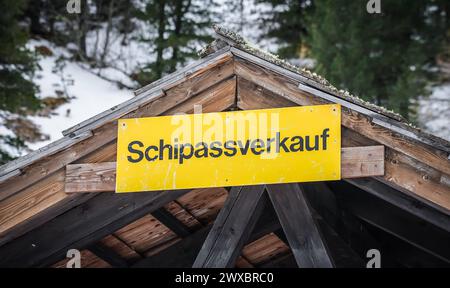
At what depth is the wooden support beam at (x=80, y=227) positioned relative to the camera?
6605 mm

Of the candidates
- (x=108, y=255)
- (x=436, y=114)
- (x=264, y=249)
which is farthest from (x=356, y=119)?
(x=436, y=114)

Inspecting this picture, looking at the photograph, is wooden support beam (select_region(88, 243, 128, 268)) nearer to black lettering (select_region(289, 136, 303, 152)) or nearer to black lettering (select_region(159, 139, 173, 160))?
black lettering (select_region(159, 139, 173, 160))

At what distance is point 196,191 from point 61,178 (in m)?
1.47

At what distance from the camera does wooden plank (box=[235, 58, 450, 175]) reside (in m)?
5.58

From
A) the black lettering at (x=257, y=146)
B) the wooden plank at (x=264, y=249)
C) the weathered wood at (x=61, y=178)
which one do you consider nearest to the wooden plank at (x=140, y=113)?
the weathered wood at (x=61, y=178)

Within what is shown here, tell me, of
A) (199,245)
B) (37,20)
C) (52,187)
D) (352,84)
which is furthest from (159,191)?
(37,20)

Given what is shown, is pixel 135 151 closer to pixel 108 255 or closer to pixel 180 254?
pixel 108 255

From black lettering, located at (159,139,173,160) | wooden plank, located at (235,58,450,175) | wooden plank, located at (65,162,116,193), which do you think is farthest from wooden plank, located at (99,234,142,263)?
wooden plank, located at (235,58,450,175)

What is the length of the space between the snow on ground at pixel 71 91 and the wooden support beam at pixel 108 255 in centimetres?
1340

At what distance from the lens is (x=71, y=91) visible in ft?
80.1

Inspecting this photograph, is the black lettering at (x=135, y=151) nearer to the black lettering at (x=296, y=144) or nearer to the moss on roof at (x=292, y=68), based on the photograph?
the moss on roof at (x=292, y=68)

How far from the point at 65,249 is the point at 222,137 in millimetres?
1777

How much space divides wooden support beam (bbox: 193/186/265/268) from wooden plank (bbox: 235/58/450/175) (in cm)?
81

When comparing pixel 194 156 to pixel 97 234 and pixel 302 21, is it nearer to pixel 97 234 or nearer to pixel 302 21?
pixel 97 234
